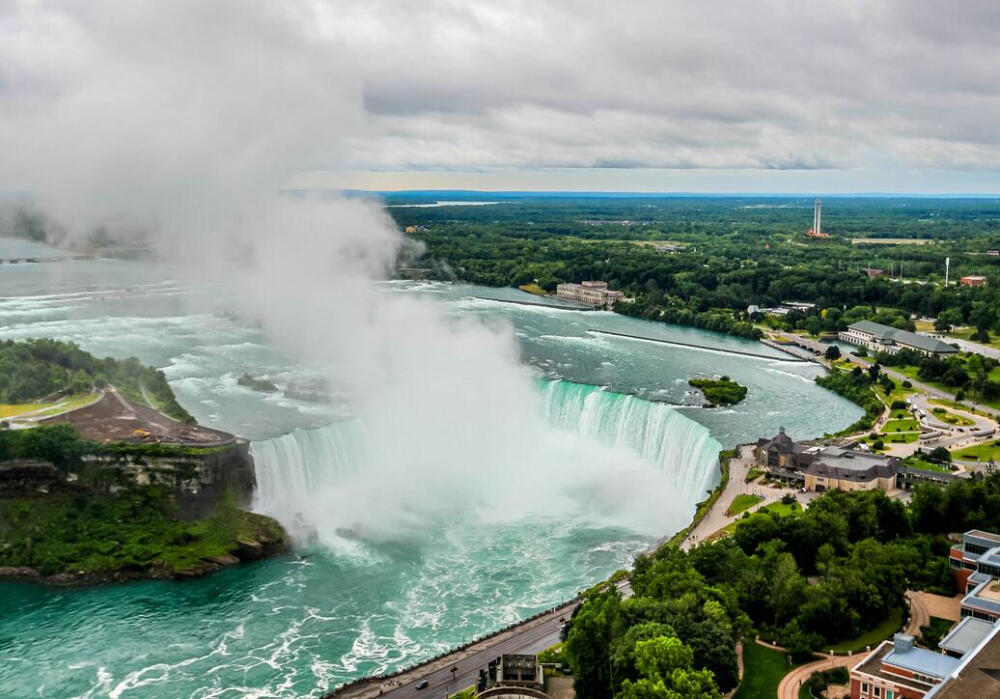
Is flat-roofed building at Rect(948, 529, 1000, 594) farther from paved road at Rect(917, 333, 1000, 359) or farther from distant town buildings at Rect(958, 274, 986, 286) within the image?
distant town buildings at Rect(958, 274, 986, 286)

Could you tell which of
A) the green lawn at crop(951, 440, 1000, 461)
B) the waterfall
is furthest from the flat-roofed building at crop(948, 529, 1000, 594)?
the green lawn at crop(951, 440, 1000, 461)

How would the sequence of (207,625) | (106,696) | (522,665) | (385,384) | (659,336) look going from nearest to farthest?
(522,665), (106,696), (207,625), (385,384), (659,336)

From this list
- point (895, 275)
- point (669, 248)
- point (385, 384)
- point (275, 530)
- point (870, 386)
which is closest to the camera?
point (275, 530)

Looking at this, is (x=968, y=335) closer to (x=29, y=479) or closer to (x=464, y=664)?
(x=464, y=664)

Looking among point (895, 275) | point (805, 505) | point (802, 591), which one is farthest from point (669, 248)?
point (802, 591)

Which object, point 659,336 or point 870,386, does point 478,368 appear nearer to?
point 870,386

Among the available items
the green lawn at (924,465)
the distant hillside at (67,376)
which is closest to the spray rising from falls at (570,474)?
the distant hillside at (67,376)
